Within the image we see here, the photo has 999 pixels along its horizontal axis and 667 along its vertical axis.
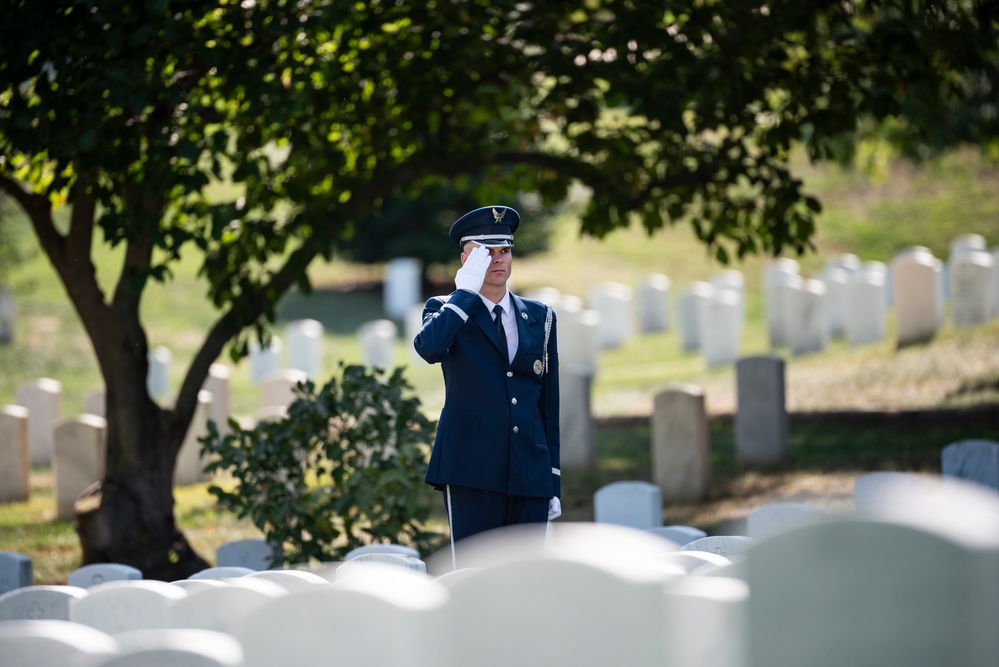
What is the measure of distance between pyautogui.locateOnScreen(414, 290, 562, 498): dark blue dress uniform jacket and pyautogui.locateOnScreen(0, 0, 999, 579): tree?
7.10ft

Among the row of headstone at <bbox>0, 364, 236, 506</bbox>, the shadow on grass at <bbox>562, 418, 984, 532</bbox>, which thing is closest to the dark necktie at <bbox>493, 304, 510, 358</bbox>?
the shadow on grass at <bbox>562, 418, 984, 532</bbox>

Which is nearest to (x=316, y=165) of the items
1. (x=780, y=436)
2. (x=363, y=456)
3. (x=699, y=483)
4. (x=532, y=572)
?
(x=363, y=456)

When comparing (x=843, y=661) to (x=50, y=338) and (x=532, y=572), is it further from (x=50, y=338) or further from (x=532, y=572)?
(x=50, y=338)

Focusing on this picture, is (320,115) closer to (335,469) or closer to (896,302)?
(335,469)

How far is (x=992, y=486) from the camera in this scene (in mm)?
6352

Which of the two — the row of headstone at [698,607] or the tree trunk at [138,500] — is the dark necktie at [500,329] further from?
the tree trunk at [138,500]

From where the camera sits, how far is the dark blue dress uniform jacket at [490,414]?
423 cm

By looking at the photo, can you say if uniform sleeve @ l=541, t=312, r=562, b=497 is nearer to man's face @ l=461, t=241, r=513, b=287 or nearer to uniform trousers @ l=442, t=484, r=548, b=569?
uniform trousers @ l=442, t=484, r=548, b=569

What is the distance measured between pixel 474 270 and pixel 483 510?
912 mm

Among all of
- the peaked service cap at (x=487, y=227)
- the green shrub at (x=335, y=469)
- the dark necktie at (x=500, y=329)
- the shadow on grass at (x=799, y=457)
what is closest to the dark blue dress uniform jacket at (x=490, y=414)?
the dark necktie at (x=500, y=329)

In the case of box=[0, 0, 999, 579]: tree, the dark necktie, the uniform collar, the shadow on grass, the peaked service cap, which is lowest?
the shadow on grass

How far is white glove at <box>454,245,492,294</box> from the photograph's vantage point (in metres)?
4.11

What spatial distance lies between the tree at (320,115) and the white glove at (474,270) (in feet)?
7.05

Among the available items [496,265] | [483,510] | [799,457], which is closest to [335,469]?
[483,510]
